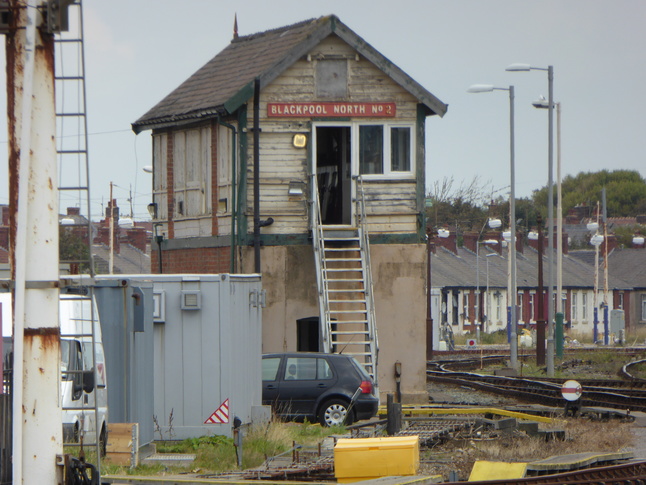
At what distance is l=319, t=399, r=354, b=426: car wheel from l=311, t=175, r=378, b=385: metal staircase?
3.26m

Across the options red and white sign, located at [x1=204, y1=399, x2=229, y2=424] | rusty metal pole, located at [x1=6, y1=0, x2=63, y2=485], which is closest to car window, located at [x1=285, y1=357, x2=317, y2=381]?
red and white sign, located at [x1=204, y1=399, x2=229, y2=424]

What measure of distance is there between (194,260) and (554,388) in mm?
8858

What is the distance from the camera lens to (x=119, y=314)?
13922mm

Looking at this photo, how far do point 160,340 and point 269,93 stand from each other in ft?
30.5

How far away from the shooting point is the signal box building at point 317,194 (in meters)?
24.1

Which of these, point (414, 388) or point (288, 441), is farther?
point (414, 388)

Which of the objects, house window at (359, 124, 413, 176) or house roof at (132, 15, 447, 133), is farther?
house window at (359, 124, 413, 176)

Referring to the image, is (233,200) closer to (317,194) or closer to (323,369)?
(317,194)

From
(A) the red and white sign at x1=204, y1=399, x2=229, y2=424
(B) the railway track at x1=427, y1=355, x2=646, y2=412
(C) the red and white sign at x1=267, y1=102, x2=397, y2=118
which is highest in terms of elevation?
(C) the red and white sign at x1=267, y1=102, x2=397, y2=118

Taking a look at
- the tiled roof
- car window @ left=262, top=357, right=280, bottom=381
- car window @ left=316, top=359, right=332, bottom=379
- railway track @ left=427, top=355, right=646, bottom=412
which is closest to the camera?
car window @ left=316, top=359, right=332, bottom=379

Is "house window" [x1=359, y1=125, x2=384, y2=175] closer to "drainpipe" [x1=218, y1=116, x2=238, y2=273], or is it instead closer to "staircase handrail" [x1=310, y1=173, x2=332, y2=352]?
"staircase handrail" [x1=310, y1=173, x2=332, y2=352]

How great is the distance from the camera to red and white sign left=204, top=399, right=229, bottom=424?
635 inches

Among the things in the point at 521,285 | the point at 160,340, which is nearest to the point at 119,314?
the point at 160,340

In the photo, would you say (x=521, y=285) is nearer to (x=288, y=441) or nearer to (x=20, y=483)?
(x=288, y=441)
